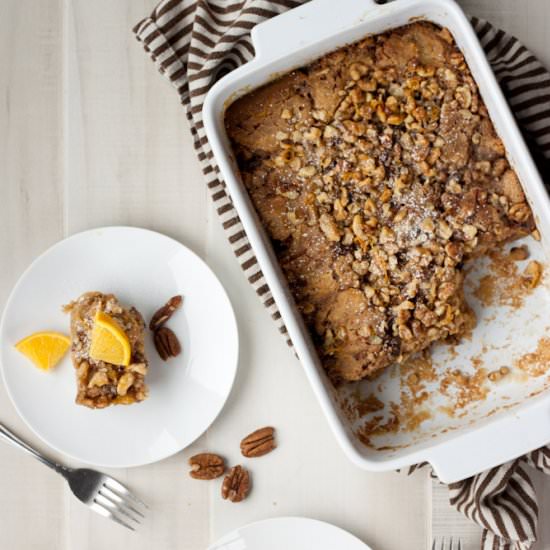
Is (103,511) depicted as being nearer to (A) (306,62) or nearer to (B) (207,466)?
(B) (207,466)

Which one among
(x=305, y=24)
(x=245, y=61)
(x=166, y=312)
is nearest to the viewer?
(x=305, y=24)

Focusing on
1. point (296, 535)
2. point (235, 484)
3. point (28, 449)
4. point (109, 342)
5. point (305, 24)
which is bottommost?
point (296, 535)

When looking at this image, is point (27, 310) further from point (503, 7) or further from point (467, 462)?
point (503, 7)

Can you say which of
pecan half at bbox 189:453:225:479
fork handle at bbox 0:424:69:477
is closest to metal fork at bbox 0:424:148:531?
fork handle at bbox 0:424:69:477

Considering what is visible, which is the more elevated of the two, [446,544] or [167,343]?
[167,343]

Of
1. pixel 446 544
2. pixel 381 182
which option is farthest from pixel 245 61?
pixel 446 544

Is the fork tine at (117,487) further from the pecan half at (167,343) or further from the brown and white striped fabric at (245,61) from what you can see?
the brown and white striped fabric at (245,61)

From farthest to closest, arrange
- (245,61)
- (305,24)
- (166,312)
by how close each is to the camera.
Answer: (166,312)
(245,61)
(305,24)
